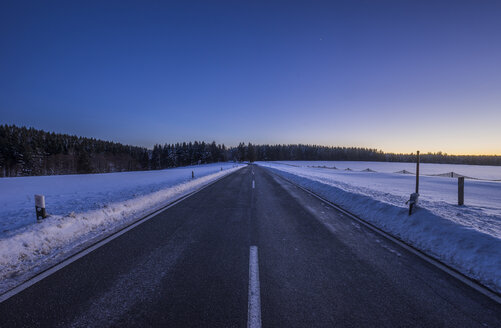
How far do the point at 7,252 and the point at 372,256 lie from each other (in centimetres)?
686

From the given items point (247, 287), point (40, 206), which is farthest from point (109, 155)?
point (247, 287)

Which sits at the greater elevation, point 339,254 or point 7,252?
point 7,252

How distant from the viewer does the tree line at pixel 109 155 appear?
54.0 meters

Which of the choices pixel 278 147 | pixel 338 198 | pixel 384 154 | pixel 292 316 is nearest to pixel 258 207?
pixel 338 198

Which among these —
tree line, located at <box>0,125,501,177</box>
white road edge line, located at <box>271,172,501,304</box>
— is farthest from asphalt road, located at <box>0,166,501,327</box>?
tree line, located at <box>0,125,501,177</box>

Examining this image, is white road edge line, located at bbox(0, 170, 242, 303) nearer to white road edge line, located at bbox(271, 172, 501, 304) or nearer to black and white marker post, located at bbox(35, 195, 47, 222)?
black and white marker post, located at bbox(35, 195, 47, 222)

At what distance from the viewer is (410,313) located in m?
2.57

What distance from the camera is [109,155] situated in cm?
8619

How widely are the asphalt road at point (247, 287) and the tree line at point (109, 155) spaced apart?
117 feet

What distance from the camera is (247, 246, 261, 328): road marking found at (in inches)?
91.7

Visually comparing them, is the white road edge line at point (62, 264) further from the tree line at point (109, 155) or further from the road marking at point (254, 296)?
the tree line at point (109, 155)

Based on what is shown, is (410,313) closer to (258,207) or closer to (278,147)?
(258,207)

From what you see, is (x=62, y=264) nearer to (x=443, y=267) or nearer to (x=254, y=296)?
(x=254, y=296)

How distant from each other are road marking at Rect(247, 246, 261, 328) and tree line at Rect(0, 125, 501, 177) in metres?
36.4
